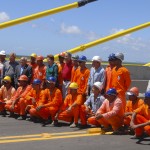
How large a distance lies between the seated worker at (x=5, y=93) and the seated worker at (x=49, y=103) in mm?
1582

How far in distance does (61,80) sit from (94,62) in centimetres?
157

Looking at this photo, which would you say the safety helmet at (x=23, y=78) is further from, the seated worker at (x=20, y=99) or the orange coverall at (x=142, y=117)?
the orange coverall at (x=142, y=117)

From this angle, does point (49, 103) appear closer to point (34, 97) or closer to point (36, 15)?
point (34, 97)

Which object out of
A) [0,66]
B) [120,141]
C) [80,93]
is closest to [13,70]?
[0,66]

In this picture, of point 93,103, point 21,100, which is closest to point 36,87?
point 21,100

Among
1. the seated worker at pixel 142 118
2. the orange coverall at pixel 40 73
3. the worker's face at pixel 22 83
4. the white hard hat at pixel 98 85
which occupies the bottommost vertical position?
the seated worker at pixel 142 118

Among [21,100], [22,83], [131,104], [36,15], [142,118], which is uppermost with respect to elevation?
[36,15]

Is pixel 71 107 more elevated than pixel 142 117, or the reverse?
pixel 71 107

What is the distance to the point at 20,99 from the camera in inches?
432

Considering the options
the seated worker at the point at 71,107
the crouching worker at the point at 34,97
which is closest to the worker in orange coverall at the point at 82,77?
the seated worker at the point at 71,107

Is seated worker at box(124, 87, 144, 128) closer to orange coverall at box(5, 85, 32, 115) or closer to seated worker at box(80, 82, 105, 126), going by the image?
seated worker at box(80, 82, 105, 126)

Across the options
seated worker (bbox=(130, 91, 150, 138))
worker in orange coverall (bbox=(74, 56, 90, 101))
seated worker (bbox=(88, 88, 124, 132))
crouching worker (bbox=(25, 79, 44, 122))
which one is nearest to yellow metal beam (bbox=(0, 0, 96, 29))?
crouching worker (bbox=(25, 79, 44, 122))

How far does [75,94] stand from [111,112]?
164cm

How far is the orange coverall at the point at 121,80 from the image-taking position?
29.5ft
